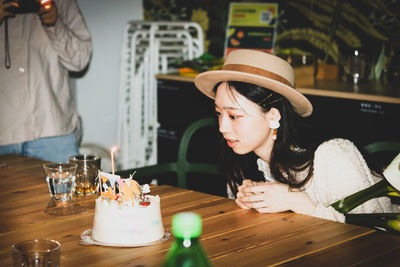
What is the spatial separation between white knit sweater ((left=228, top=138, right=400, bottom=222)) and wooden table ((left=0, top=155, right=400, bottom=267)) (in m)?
0.35

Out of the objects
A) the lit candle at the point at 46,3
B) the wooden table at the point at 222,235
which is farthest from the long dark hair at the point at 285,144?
the lit candle at the point at 46,3

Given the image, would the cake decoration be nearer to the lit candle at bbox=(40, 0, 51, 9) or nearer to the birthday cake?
the birthday cake

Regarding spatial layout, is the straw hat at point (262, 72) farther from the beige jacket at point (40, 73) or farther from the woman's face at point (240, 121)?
the beige jacket at point (40, 73)

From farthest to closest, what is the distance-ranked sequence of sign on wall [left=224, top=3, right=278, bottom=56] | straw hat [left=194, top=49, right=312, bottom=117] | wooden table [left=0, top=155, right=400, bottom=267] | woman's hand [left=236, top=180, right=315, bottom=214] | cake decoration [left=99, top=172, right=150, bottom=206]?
1. sign on wall [left=224, top=3, right=278, bottom=56]
2. straw hat [left=194, top=49, right=312, bottom=117]
3. woman's hand [left=236, top=180, right=315, bottom=214]
4. cake decoration [left=99, top=172, right=150, bottom=206]
5. wooden table [left=0, top=155, right=400, bottom=267]

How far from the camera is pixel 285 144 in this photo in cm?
200

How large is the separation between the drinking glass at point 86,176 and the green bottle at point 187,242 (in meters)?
0.99

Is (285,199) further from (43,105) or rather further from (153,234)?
(43,105)

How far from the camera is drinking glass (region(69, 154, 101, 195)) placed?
1.81 meters

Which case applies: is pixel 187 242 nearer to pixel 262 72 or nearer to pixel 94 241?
pixel 94 241

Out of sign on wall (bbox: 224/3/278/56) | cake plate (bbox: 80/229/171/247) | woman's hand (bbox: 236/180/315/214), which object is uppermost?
sign on wall (bbox: 224/3/278/56)

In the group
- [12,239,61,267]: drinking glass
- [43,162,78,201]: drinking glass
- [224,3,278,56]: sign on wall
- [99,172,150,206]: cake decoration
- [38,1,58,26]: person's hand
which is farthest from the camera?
[224,3,278,56]: sign on wall

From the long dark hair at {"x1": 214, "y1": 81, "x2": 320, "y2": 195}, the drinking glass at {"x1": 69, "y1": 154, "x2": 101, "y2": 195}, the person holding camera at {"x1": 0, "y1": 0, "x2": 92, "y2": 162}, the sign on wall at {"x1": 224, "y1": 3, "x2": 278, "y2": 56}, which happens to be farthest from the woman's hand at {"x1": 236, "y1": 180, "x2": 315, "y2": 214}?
the sign on wall at {"x1": 224, "y1": 3, "x2": 278, "y2": 56}

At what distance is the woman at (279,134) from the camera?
1.83 m

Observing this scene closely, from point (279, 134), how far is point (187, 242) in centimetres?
122
